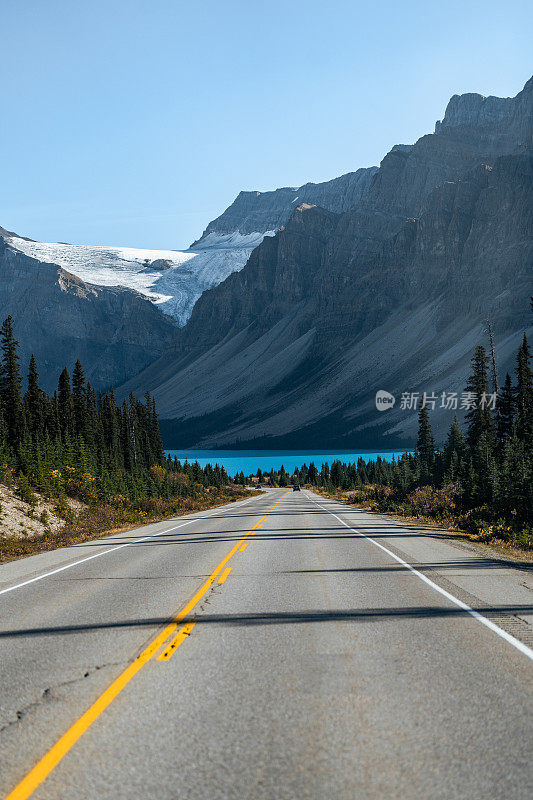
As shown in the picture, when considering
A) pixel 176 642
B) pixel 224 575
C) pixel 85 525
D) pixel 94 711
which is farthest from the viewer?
pixel 85 525

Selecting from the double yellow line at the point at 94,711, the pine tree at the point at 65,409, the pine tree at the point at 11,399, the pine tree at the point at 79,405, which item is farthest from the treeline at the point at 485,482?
the pine tree at the point at 79,405

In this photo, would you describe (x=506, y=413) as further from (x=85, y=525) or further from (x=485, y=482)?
(x=85, y=525)

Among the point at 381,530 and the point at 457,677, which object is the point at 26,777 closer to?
the point at 457,677

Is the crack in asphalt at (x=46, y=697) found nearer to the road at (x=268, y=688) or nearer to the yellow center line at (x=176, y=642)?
the road at (x=268, y=688)

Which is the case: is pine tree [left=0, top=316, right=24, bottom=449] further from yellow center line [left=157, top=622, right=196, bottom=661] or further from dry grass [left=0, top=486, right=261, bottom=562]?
yellow center line [left=157, top=622, right=196, bottom=661]

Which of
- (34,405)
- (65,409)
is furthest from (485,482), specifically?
(65,409)

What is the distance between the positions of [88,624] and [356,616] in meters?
3.45

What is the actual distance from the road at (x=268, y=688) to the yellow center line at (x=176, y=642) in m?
0.04

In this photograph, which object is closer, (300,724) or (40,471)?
(300,724)

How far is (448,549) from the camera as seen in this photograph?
53.8 feet

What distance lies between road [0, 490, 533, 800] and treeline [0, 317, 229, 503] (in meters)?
17.3

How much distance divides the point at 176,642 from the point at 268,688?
1.89 m

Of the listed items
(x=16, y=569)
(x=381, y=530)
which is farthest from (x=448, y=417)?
(x=16, y=569)

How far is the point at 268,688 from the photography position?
5.47 m
